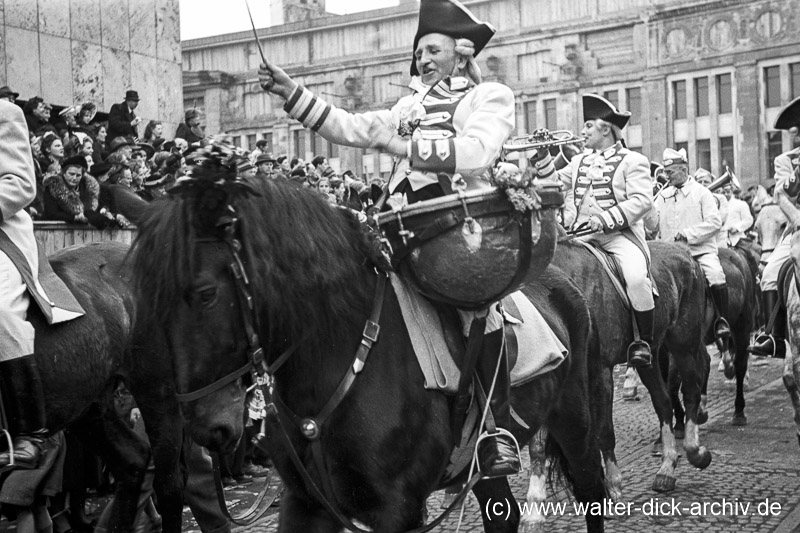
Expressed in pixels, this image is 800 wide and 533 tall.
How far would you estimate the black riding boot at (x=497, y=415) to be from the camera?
469 centimetres

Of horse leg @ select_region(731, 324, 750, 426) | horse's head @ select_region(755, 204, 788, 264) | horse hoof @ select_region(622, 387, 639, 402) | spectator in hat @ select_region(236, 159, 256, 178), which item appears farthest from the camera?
horse's head @ select_region(755, 204, 788, 264)

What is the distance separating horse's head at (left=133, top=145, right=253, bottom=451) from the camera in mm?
3869

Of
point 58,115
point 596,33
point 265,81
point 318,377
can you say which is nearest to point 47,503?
point 318,377

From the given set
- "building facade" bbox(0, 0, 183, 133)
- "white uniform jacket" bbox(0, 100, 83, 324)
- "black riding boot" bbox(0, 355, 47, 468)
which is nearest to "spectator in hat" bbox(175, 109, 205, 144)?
"building facade" bbox(0, 0, 183, 133)

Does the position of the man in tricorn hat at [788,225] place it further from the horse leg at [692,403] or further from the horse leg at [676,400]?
the horse leg at [676,400]

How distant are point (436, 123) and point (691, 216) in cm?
854

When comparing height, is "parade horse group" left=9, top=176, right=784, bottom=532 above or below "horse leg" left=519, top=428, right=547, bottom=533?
above

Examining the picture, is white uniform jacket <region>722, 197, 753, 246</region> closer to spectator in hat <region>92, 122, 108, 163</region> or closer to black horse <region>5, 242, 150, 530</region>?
spectator in hat <region>92, 122, 108, 163</region>

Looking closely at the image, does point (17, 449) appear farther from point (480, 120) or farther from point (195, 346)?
point (480, 120)

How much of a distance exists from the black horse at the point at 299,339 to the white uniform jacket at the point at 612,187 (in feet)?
16.3

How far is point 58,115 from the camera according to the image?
545 inches

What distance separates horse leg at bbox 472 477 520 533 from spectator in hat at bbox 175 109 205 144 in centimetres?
1143

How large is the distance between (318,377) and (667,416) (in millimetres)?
5839

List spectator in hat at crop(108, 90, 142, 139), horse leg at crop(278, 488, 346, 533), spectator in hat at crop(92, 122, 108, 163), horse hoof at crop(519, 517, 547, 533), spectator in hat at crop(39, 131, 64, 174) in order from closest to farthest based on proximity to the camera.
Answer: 1. horse leg at crop(278, 488, 346, 533)
2. horse hoof at crop(519, 517, 547, 533)
3. spectator in hat at crop(39, 131, 64, 174)
4. spectator in hat at crop(92, 122, 108, 163)
5. spectator in hat at crop(108, 90, 142, 139)
